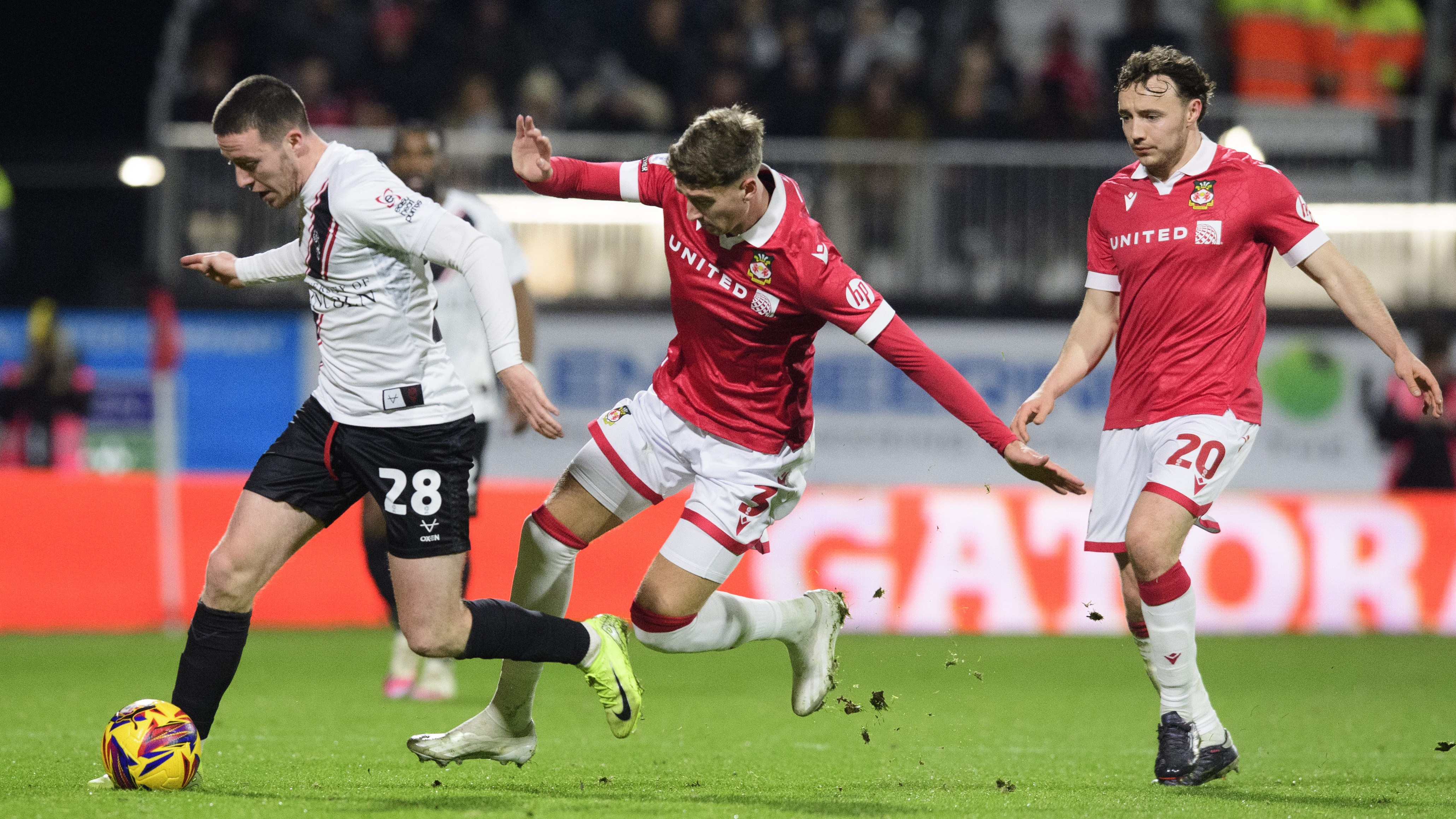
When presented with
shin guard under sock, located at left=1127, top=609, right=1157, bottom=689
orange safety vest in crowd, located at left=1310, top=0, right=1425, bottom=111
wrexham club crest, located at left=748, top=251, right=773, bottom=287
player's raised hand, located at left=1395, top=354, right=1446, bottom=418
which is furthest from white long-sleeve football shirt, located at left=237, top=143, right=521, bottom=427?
orange safety vest in crowd, located at left=1310, top=0, right=1425, bottom=111

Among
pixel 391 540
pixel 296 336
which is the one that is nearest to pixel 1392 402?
pixel 296 336

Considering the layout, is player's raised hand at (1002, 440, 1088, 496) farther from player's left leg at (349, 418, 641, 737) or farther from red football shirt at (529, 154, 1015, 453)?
player's left leg at (349, 418, 641, 737)

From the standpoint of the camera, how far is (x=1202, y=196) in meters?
5.69

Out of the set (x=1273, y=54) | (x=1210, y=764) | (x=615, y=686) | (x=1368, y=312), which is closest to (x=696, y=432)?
(x=615, y=686)

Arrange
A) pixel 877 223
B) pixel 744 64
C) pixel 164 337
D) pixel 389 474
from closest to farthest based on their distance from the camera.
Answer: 1. pixel 389 474
2. pixel 164 337
3. pixel 877 223
4. pixel 744 64

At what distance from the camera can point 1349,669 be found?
31.9 ft

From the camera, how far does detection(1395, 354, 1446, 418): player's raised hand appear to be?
531cm

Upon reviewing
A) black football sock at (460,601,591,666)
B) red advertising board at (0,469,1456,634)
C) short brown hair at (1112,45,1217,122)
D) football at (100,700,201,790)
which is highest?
short brown hair at (1112,45,1217,122)

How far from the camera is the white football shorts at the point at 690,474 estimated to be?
554 cm

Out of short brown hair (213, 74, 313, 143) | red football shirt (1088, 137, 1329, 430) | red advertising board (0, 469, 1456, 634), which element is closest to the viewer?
short brown hair (213, 74, 313, 143)

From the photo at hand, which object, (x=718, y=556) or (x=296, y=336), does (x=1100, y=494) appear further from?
(x=296, y=336)

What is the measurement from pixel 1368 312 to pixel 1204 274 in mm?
540

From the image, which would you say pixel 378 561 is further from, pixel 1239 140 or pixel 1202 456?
pixel 1239 140

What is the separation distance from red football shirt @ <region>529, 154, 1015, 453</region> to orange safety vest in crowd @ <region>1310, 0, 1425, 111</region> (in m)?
10.7
